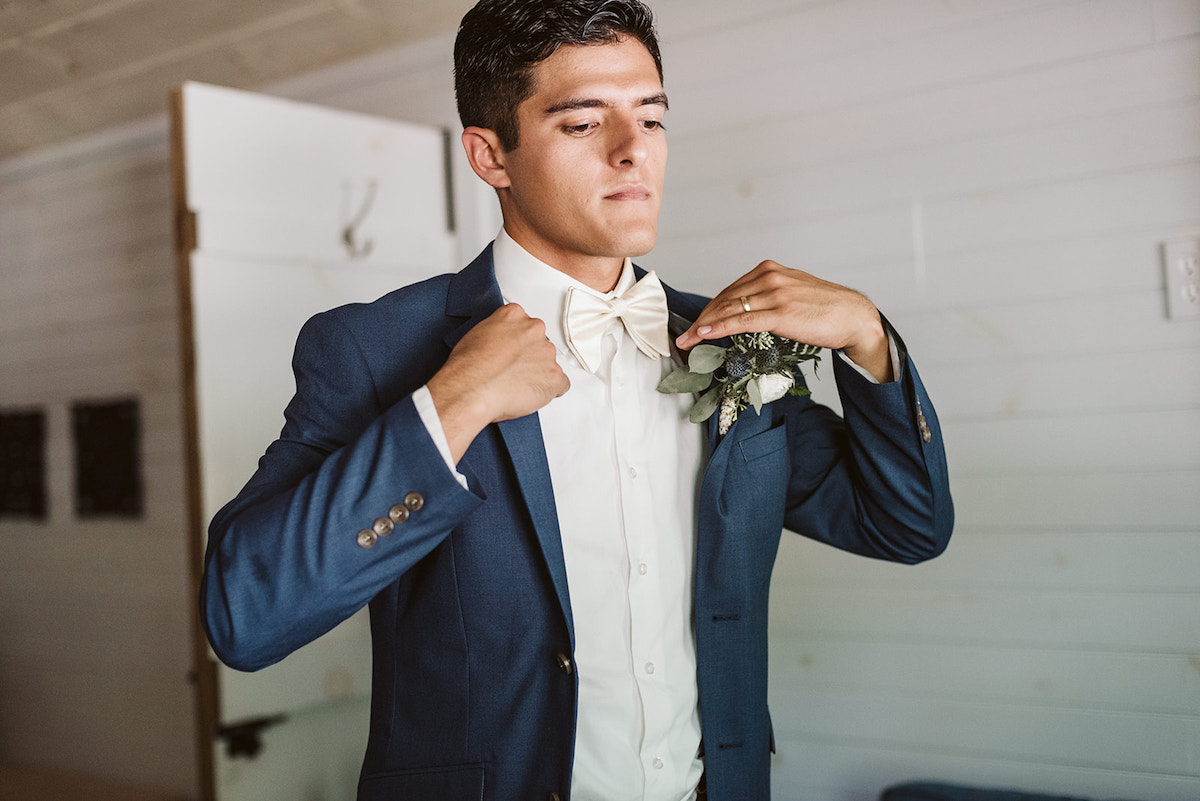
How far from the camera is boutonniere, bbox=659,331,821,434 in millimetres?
1450

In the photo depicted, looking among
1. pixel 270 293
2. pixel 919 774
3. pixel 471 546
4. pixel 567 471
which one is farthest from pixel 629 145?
pixel 919 774

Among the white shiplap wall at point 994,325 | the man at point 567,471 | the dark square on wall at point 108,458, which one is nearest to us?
the man at point 567,471

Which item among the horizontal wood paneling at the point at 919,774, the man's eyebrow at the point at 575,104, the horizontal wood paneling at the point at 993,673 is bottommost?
the horizontal wood paneling at the point at 919,774

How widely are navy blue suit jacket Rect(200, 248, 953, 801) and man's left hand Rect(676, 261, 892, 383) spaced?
67mm

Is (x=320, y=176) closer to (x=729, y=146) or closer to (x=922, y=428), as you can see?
(x=729, y=146)

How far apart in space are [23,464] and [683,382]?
428 cm

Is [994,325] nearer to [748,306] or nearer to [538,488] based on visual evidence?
[748,306]

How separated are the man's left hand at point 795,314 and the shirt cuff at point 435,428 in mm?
429

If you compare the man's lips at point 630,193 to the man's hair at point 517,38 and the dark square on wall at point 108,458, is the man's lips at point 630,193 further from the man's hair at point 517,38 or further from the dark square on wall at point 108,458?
the dark square on wall at point 108,458

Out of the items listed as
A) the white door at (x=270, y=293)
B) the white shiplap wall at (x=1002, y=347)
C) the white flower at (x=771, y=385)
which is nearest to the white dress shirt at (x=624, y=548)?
the white flower at (x=771, y=385)

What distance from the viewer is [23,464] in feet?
15.3

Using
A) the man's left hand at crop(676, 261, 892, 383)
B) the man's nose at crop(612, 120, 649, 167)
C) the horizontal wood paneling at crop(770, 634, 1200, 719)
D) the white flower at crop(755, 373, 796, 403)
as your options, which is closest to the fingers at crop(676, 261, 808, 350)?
the man's left hand at crop(676, 261, 892, 383)

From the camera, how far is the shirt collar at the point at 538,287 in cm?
151

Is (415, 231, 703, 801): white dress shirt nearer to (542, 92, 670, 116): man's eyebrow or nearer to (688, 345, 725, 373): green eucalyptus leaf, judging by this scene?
(688, 345, 725, 373): green eucalyptus leaf
